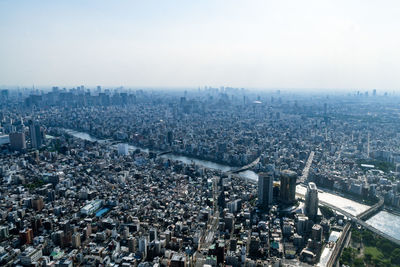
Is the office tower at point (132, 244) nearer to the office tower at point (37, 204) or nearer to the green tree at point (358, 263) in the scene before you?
the office tower at point (37, 204)

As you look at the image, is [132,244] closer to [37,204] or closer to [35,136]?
[37,204]

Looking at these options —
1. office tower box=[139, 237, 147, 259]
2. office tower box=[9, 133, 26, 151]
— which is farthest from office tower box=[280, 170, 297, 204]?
office tower box=[9, 133, 26, 151]

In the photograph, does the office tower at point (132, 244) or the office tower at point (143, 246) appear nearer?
the office tower at point (143, 246)

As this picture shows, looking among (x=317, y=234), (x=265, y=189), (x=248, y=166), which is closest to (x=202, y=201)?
(x=265, y=189)

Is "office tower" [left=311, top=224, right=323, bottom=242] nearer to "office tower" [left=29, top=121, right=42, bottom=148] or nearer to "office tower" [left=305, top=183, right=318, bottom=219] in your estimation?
"office tower" [left=305, top=183, right=318, bottom=219]

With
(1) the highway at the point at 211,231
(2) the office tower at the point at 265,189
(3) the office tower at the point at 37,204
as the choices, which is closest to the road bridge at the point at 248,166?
(2) the office tower at the point at 265,189

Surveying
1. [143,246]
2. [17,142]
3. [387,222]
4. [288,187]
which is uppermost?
[17,142]
